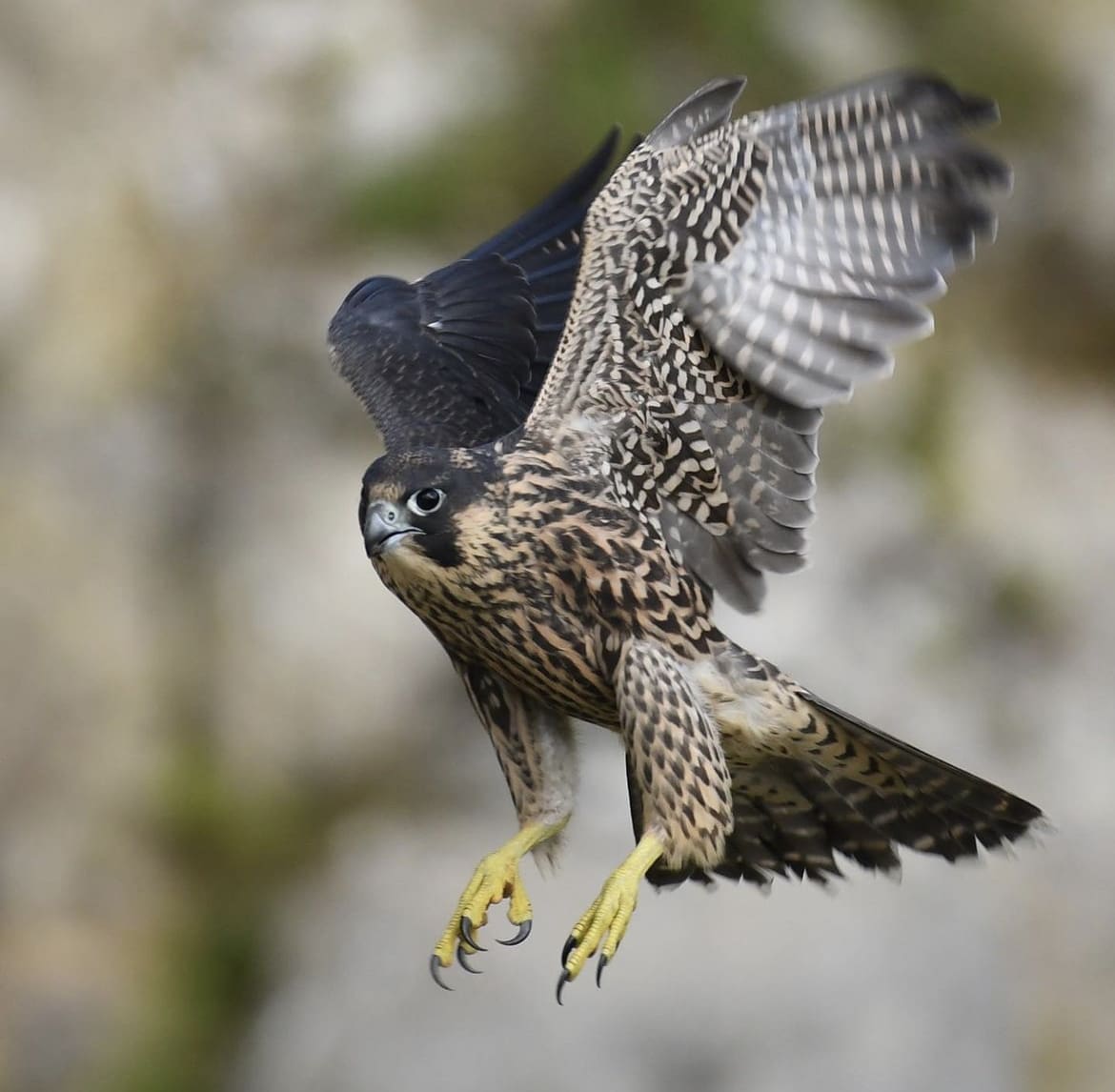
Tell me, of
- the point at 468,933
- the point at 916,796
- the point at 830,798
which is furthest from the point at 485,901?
the point at 916,796

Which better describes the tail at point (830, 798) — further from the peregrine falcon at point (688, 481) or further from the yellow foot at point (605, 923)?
the yellow foot at point (605, 923)

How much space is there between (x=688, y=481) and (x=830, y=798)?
2.50 ft

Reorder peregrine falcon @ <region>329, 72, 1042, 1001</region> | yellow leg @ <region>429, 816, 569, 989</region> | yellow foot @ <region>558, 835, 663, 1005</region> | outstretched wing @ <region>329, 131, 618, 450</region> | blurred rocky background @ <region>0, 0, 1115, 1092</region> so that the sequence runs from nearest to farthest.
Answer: yellow foot @ <region>558, 835, 663, 1005</region> → peregrine falcon @ <region>329, 72, 1042, 1001</region> → yellow leg @ <region>429, 816, 569, 989</region> → outstretched wing @ <region>329, 131, 618, 450</region> → blurred rocky background @ <region>0, 0, 1115, 1092</region>

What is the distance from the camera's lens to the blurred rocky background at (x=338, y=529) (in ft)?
28.9

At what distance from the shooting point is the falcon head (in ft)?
11.8

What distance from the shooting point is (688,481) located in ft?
12.9

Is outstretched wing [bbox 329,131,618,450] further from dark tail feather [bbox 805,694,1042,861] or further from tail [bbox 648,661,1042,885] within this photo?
dark tail feather [bbox 805,694,1042,861]

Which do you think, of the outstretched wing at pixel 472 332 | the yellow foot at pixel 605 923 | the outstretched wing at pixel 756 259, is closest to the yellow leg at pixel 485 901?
the yellow foot at pixel 605 923

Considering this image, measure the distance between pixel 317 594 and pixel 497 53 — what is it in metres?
2.91

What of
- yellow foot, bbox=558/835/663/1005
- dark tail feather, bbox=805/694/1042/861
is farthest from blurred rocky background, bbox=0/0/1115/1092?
yellow foot, bbox=558/835/663/1005

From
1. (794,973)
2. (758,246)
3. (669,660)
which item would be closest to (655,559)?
(669,660)

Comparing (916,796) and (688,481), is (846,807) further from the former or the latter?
(688,481)

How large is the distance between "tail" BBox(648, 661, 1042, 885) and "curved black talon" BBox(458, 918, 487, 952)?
0.43 metres

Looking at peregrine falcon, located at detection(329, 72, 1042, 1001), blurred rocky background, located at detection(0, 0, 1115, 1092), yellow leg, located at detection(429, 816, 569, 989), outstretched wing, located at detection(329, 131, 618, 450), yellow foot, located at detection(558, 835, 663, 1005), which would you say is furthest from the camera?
blurred rocky background, located at detection(0, 0, 1115, 1092)
